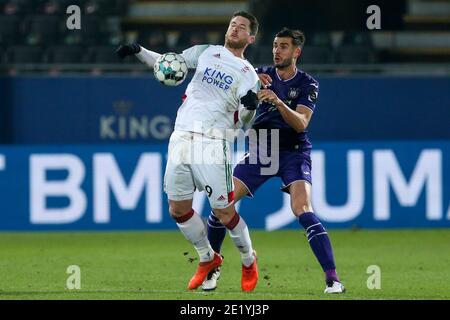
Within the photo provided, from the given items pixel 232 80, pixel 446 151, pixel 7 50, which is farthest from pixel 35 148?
pixel 232 80

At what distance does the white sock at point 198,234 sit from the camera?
9.25m

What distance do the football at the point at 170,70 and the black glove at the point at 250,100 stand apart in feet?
1.77

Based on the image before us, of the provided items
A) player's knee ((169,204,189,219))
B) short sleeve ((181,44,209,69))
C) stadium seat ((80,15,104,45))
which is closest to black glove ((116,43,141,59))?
short sleeve ((181,44,209,69))

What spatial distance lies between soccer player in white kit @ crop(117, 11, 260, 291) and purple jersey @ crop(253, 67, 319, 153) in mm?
599

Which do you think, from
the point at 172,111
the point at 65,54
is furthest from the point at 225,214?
the point at 65,54

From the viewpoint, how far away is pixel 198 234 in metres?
9.27

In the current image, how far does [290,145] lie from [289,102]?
345mm

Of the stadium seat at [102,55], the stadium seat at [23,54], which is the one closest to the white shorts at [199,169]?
the stadium seat at [102,55]

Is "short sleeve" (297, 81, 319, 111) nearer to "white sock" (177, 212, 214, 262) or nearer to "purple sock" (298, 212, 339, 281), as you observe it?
"purple sock" (298, 212, 339, 281)

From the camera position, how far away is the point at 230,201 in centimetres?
916

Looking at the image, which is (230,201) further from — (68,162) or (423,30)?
(423,30)

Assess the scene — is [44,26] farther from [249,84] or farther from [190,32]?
[249,84]

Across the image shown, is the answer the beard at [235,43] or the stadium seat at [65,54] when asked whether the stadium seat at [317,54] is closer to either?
the stadium seat at [65,54]

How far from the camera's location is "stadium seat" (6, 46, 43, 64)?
59.9 feet
